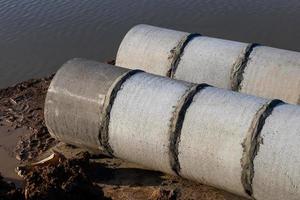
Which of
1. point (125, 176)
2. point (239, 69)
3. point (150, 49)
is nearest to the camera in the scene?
point (125, 176)

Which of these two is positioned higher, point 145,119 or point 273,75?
point 273,75

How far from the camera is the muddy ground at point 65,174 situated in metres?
8.76

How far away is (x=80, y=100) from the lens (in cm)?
1024

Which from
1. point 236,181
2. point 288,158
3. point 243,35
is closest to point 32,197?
point 236,181

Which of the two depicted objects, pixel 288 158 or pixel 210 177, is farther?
pixel 210 177

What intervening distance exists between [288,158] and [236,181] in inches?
45.7

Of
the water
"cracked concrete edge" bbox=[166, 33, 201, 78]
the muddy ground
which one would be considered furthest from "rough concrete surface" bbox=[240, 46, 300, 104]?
the water

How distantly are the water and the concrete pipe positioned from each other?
541cm

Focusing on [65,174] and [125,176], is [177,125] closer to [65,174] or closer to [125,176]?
[125,176]

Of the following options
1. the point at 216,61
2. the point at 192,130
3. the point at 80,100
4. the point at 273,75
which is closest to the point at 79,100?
the point at 80,100

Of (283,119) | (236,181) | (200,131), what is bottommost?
(236,181)

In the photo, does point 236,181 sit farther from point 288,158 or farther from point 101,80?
point 101,80

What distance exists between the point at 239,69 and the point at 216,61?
2.01ft

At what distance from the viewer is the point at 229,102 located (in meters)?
9.05
